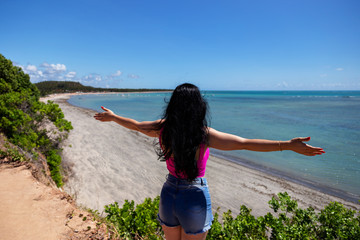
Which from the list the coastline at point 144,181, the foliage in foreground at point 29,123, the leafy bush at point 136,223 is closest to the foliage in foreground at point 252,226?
the leafy bush at point 136,223

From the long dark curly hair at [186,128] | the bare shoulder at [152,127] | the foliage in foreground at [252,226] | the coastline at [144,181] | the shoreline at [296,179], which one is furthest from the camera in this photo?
the shoreline at [296,179]

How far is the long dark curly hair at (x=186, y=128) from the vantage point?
169 centimetres

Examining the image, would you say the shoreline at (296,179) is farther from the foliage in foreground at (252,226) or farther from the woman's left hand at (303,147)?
the woman's left hand at (303,147)

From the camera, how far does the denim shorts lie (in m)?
1.71

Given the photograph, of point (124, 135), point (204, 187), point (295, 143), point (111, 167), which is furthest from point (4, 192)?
point (124, 135)

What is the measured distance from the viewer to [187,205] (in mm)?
1707

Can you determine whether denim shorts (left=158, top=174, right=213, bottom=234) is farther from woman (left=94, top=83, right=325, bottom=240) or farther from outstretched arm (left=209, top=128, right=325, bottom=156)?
outstretched arm (left=209, top=128, right=325, bottom=156)

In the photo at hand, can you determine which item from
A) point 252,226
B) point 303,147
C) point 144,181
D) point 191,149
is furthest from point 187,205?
point 144,181

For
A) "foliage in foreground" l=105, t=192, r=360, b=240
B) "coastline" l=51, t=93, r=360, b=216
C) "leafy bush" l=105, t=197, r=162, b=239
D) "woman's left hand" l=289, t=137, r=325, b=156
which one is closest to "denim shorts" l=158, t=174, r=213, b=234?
"woman's left hand" l=289, t=137, r=325, b=156

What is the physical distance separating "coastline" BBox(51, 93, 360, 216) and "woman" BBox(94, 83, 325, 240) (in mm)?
6053

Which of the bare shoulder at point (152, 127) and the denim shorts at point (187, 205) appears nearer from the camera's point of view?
the denim shorts at point (187, 205)

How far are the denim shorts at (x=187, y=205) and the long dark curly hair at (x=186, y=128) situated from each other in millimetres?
97

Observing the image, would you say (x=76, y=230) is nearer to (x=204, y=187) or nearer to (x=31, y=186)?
(x=31, y=186)

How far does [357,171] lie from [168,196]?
13950 mm
